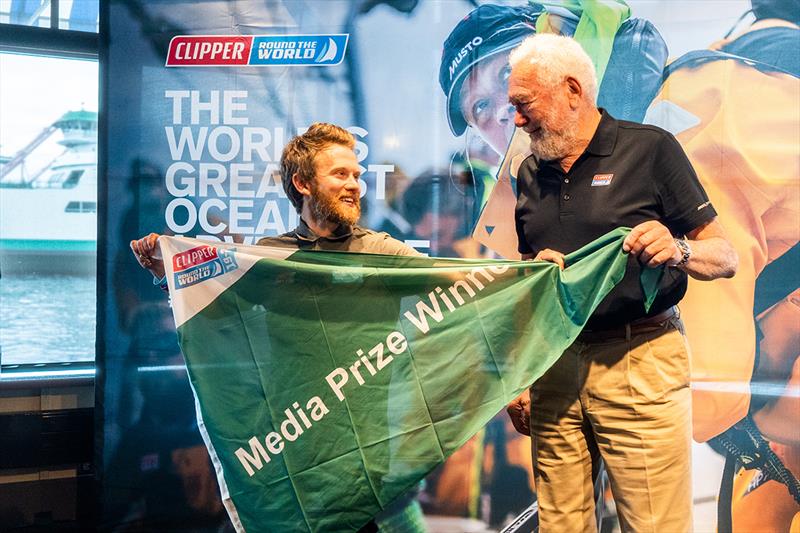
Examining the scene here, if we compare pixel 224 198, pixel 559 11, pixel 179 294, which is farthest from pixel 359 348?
pixel 559 11

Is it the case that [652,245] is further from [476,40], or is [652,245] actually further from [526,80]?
[476,40]

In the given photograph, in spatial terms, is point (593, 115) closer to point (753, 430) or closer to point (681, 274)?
point (681, 274)

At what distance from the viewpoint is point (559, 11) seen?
3100mm

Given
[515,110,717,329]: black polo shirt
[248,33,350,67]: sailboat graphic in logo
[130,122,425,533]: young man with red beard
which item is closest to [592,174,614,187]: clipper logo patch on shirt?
[515,110,717,329]: black polo shirt

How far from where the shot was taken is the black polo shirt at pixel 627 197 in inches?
74.6

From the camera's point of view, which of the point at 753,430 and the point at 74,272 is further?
the point at 74,272

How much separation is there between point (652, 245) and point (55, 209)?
2.94 meters

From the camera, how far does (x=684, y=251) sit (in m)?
1.81

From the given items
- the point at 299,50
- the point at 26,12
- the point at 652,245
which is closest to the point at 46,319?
the point at 26,12

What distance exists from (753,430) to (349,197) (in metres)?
1.94

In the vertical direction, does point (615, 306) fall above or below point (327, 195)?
below

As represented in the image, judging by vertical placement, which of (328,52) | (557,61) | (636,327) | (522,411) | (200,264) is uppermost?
(328,52)

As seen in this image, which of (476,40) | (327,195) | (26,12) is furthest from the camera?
(26,12)

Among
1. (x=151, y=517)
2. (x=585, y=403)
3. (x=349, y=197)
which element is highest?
(x=349, y=197)
